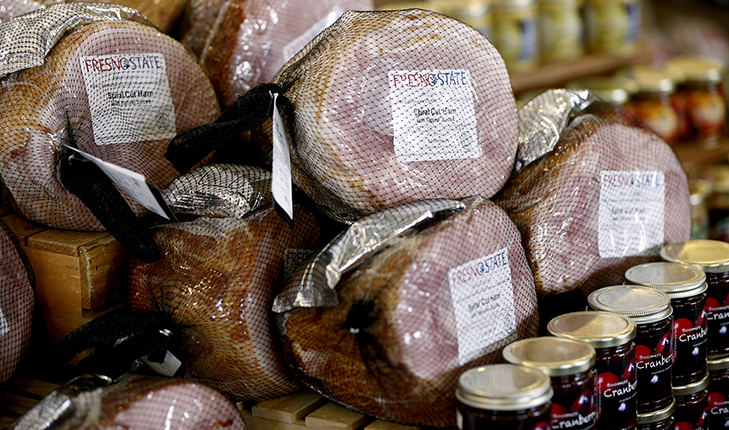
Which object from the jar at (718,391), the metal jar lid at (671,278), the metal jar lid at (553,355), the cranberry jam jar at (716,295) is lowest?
the jar at (718,391)

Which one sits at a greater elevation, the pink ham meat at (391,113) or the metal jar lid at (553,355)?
the pink ham meat at (391,113)

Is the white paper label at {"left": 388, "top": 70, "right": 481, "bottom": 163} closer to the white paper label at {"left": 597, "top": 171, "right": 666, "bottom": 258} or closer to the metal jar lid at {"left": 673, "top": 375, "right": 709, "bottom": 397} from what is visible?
the white paper label at {"left": 597, "top": 171, "right": 666, "bottom": 258}

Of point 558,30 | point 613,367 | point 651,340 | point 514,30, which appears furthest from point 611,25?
point 613,367

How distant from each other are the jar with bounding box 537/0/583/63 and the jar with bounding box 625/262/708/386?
82.5 inches

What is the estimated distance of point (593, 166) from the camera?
1472mm

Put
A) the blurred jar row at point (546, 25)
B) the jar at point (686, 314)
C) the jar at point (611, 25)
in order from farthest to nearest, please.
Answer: the jar at point (611, 25)
the blurred jar row at point (546, 25)
the jar at point (686, 314)

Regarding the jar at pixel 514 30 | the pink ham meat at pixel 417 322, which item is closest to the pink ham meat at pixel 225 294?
the pink ham meat at pixel 417 322

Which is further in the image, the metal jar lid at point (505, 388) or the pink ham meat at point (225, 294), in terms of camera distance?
the pink ham meat at point (225, 294)

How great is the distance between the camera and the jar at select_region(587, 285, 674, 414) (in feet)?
4.21

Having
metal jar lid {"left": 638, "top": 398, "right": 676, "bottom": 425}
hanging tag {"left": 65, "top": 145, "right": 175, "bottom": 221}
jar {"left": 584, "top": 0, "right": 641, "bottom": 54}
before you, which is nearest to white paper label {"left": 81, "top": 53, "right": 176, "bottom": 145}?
hanging tag {"left": 65, "top": 145, "right": 175, "bottom": 221}

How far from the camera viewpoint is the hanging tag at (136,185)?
3.87 ft

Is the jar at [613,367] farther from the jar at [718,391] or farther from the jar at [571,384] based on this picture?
the jar at [718,391]

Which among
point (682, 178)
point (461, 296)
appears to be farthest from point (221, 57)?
point (682, 178)

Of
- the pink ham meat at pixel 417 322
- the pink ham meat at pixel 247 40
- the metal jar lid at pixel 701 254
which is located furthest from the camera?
the pink ham meat at pixel 247 40
